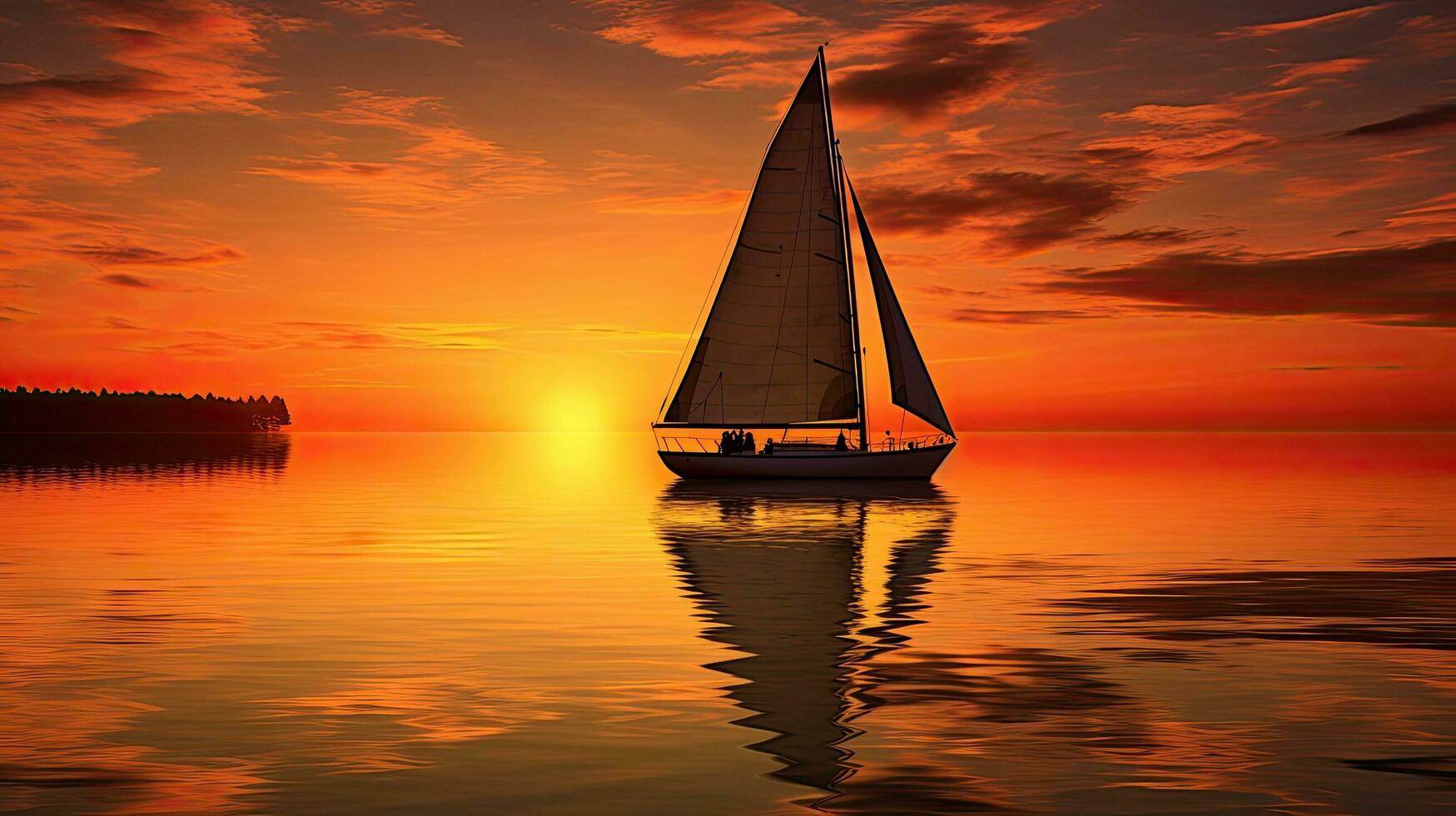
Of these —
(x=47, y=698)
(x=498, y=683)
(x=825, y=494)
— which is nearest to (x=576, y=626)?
(x=498, y=683)

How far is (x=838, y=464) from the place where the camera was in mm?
73750

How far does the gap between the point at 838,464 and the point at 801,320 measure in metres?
8.58

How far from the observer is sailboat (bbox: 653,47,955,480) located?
72.7m

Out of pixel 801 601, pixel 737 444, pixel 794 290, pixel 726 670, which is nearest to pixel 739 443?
pixel 737 444

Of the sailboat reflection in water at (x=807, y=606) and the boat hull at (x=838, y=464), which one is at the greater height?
the boat hull at (x=838, y=464)

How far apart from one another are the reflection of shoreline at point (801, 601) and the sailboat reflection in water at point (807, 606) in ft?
0.12

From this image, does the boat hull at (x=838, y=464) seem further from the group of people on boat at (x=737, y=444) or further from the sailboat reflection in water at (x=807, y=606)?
the sailboat reflection in water at (x=807, y=606)

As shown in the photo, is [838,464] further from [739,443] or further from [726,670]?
[726,670]

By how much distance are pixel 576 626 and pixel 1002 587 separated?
10987 millimetres

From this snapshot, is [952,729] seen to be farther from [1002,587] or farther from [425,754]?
[1002,587]

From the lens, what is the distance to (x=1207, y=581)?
3209 centimetres

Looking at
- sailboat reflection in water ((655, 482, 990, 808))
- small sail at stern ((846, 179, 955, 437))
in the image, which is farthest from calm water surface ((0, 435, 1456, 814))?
small sail at stern ((846, 179, 955, 437))

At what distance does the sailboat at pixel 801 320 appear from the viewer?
72688mm

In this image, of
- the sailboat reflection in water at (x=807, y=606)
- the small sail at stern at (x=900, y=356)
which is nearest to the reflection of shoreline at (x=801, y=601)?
the sailboat reflection in water at (x=807, y=606)
